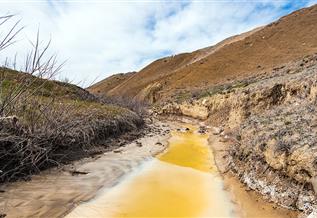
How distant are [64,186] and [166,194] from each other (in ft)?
7.00

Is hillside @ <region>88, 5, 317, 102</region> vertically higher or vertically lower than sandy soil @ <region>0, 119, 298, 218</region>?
higher

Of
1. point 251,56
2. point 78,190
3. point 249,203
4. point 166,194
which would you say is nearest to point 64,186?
point 78,190

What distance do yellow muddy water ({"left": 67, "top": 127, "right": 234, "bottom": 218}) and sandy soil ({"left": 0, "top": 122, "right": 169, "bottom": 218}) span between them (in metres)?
0.30

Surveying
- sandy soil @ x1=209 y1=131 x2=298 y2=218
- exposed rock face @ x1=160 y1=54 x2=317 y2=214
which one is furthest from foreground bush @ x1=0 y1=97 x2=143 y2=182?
exposed rock face @ x1=160 y1=54 x2=317 y2=214

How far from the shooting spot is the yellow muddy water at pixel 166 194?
20.7 feet

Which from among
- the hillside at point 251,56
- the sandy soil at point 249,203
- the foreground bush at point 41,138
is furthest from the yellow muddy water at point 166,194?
the hillside at point 251,56

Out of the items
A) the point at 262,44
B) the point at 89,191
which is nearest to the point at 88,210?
the point at 89,191

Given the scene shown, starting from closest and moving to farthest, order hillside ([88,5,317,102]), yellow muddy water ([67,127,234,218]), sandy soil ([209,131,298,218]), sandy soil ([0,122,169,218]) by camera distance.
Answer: sandy soil ([0,122,169,218])
sandy soil ([209,131,298,218])
yellow muddy water ([67,127,234,218])
hillside ([88,5,317,102])

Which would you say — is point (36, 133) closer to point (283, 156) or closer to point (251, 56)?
point (283, 156)

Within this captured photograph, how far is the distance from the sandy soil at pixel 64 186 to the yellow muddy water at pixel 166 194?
30 cm

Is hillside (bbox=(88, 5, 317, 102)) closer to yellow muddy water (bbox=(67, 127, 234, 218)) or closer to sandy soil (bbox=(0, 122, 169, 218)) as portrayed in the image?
yellow muddy water (bbox=(67, 127, 234, 218))

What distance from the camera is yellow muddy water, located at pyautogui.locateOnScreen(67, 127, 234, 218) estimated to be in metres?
6.32

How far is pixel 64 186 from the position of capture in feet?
23.8

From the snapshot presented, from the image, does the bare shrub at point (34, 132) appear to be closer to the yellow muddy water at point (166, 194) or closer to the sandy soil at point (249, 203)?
the yellow muddy water at point (166, 194)
